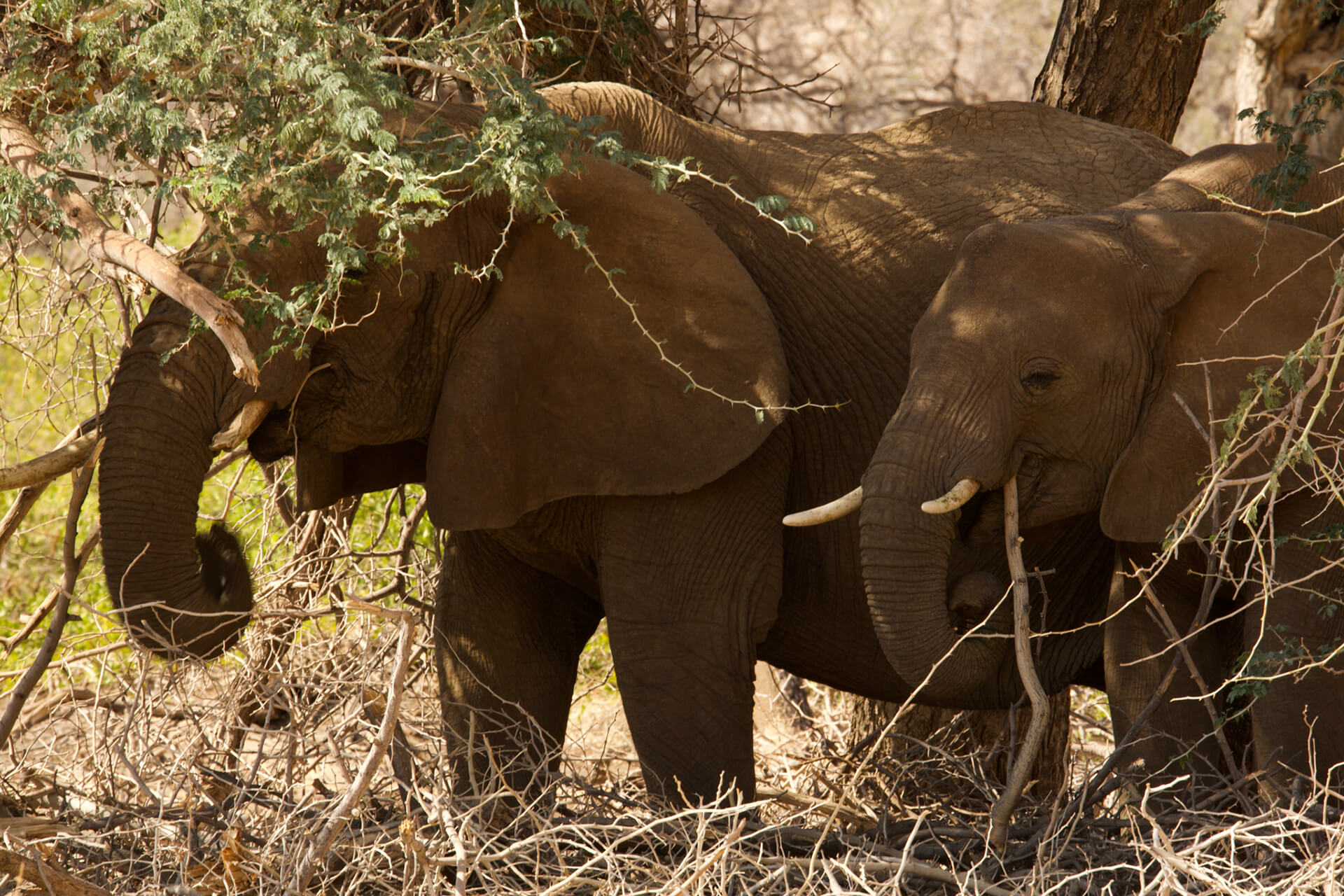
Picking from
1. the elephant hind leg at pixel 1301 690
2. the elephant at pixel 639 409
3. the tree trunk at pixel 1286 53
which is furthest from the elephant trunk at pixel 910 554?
the tree trunk at pixel 1286 53

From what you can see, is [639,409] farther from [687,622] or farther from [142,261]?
[142,261]

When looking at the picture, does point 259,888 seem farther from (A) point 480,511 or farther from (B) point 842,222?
(B) point 842,222

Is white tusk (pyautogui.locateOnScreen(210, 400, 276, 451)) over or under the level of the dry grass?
over

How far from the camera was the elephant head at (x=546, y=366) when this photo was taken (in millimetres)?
3982

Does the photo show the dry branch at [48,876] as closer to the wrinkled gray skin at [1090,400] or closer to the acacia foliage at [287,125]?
→ the acacia foliage at [287,125]

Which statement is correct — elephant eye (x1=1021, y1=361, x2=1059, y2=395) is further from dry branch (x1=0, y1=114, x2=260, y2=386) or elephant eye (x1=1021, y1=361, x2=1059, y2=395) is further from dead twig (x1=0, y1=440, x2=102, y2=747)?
dead twig (x1=0, y1=440, x2=102, y2=747)

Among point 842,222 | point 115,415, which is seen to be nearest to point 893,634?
point 842,222

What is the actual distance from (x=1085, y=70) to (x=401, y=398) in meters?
2.74

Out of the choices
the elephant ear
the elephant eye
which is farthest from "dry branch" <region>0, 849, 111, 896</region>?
the elephant eye

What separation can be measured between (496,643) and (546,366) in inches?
39.8

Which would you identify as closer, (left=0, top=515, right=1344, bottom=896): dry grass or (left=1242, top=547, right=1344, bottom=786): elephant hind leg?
(left=0, top=515, right=1344, bottom=896): dry grass

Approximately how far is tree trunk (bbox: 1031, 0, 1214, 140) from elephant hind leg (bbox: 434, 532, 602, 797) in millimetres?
2463

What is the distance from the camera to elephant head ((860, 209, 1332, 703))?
3705 millimetres

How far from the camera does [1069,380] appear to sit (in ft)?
12.4
